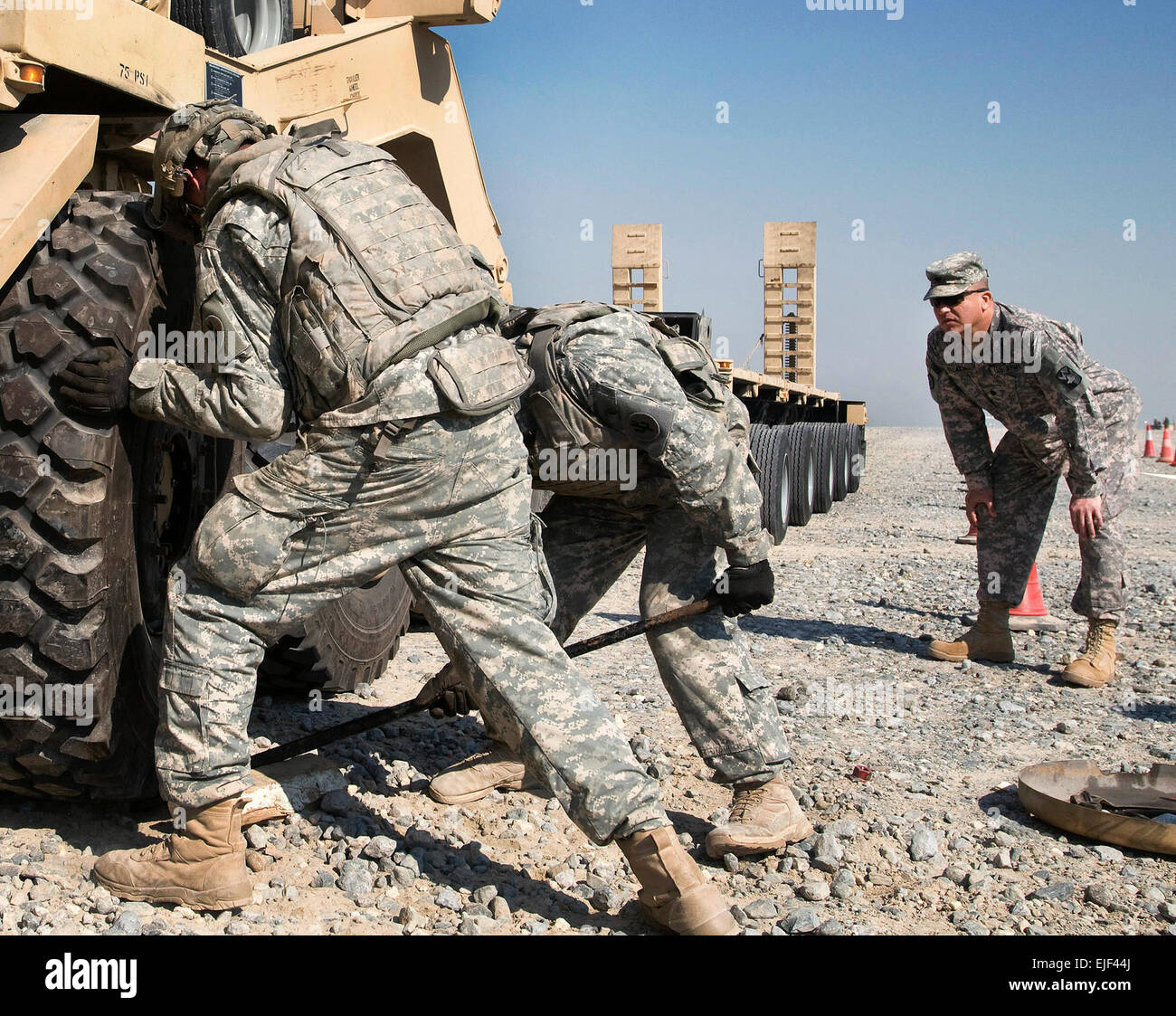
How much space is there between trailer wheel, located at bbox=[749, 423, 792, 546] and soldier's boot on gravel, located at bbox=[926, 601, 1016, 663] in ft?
12.5

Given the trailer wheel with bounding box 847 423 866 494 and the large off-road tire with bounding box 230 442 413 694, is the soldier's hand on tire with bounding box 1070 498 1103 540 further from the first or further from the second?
the trailer wheel with bounding box 847 423 866 494

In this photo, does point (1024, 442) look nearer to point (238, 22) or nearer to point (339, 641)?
point (339, 641)

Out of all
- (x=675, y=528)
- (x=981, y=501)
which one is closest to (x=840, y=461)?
(x=981, y=501)

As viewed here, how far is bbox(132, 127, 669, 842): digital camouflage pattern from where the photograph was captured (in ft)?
8.89

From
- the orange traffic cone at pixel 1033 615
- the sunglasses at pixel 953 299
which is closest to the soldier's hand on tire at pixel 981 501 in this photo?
the orange traffic cone at pixel 1033 615

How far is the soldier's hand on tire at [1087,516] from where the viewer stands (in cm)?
535

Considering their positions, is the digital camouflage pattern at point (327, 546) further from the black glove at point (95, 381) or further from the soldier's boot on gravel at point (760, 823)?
the soldier's boot on gravel at point (760, 823)

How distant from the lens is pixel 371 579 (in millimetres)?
2900

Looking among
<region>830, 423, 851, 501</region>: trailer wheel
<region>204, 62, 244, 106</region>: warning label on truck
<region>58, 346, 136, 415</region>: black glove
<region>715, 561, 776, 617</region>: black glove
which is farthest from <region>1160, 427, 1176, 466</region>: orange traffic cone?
<region>58, 346, 136, 415</region>: black glove

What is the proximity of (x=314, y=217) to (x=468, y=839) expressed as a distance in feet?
5.97

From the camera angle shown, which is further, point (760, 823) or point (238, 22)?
point (238, 22)

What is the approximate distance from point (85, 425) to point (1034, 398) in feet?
14.1
